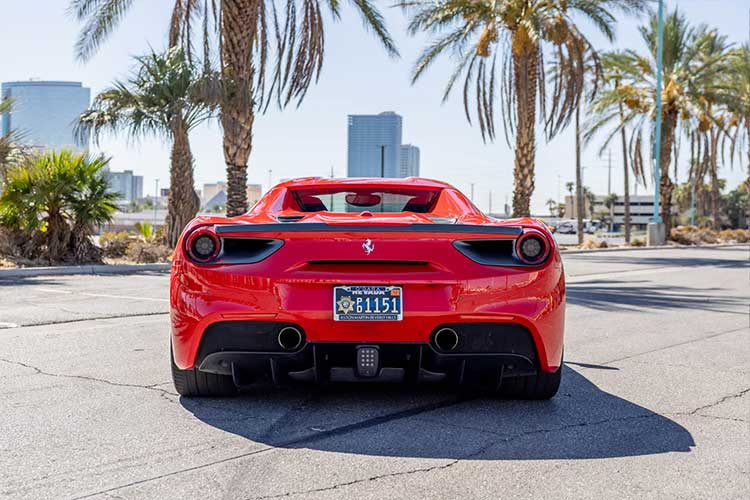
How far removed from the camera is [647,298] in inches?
471

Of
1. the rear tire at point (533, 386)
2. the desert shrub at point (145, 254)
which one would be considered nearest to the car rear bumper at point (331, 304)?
the rear tire at point (533, 386)

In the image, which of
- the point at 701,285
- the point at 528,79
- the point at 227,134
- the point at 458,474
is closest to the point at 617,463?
the point at 458,474

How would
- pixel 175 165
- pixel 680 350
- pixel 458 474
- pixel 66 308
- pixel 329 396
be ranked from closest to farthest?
pixel 458 474 < pixel 329 396 < pixel 680 350 < pixel 66 308 < pixel 175 165

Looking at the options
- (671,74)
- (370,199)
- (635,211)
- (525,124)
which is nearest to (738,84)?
(671,74)

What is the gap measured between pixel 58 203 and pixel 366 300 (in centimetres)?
1407

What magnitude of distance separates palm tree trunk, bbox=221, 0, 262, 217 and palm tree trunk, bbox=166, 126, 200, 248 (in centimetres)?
278

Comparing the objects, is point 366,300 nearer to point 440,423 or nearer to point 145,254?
point 440,423

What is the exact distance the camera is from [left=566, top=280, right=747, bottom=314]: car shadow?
423 inches

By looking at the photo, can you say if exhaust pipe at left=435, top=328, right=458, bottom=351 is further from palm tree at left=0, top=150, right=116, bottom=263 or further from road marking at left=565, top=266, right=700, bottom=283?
palm tree at left=0, top=150, right=116, bottom=263

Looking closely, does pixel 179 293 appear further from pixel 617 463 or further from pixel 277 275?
pixel 617 463

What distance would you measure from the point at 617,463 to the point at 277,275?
178 cm

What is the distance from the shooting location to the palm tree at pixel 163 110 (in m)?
21.0

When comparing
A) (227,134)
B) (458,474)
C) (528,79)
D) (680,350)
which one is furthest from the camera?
(528,79)

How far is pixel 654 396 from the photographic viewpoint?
16.7 ft
